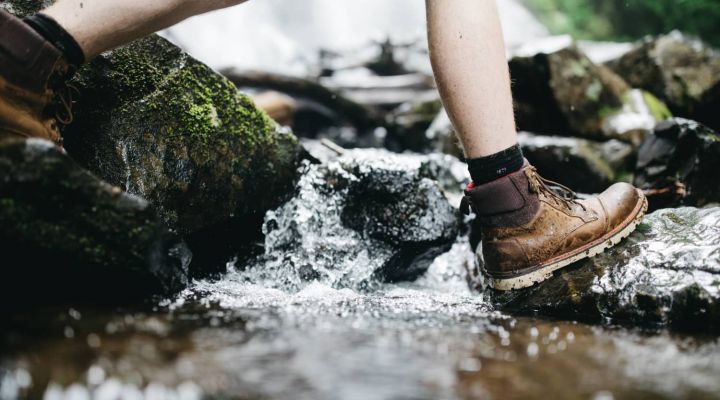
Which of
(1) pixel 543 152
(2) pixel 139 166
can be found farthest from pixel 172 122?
(1) pixel 543 152

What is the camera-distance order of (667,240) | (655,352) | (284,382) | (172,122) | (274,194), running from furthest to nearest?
(274,194) < (172,122) < (667,240) < (655,352) < (284,382)

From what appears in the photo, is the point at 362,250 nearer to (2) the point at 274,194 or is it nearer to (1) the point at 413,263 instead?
(1) the point at 413,263

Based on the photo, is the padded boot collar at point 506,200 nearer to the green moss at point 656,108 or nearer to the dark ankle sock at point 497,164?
the dark ankle sock at point 497,164

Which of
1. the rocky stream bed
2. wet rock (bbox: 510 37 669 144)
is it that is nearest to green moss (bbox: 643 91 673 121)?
wet rock (bbox: 510 37 669 144)

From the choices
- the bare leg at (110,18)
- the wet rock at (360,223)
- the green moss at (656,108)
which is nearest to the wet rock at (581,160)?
the green moss at (656,108)

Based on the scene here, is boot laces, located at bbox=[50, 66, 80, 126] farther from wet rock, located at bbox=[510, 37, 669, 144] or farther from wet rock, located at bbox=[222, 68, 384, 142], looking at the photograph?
wet rock, located at bbox=[222, 68, 384, 142]

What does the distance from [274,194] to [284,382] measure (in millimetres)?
2078

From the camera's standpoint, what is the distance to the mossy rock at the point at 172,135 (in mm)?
2348

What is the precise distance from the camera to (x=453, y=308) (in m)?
1.83

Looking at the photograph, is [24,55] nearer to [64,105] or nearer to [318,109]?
[64,105]

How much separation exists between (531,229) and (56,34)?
1945 millimetres

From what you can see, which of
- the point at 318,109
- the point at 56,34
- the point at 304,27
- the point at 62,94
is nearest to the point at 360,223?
the point at 62,94

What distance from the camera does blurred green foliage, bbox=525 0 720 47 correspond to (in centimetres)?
1545

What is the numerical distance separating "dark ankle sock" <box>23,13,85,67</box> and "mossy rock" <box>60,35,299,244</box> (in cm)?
64
